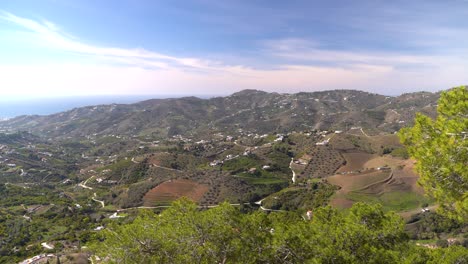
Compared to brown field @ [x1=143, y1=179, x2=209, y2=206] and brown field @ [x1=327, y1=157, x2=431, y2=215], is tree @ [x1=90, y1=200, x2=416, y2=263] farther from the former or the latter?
brown field @ [x1=143, y1=179, x2=209, y2=206]

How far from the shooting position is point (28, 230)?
80125 millimetres

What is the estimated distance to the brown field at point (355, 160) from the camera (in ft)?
374

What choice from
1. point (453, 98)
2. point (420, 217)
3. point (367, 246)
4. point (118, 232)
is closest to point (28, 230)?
point (118, 232)

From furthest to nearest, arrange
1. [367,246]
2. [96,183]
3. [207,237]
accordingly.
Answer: [96,183], [207,237], [367,246]

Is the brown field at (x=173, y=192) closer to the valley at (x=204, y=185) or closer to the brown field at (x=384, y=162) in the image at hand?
the valley at (x=204, y=185)

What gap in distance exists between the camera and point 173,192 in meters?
102

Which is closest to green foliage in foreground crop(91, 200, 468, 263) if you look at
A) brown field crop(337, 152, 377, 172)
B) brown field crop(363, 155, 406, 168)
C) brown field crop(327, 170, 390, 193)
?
brown field crop(327, 170, 390, 193)

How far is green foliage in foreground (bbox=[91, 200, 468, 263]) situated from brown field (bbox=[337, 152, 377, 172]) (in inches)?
4020

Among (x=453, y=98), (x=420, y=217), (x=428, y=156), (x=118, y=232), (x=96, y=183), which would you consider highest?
(x=453, y=98)

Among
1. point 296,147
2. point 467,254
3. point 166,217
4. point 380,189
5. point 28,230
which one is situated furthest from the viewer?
point 296,147

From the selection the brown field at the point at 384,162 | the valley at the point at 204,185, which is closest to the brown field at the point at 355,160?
the valley at the point at 204,185

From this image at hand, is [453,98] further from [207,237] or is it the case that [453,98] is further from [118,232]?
[118,232]

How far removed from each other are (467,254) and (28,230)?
94632 millimetres

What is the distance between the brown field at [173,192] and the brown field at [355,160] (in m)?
54.3
